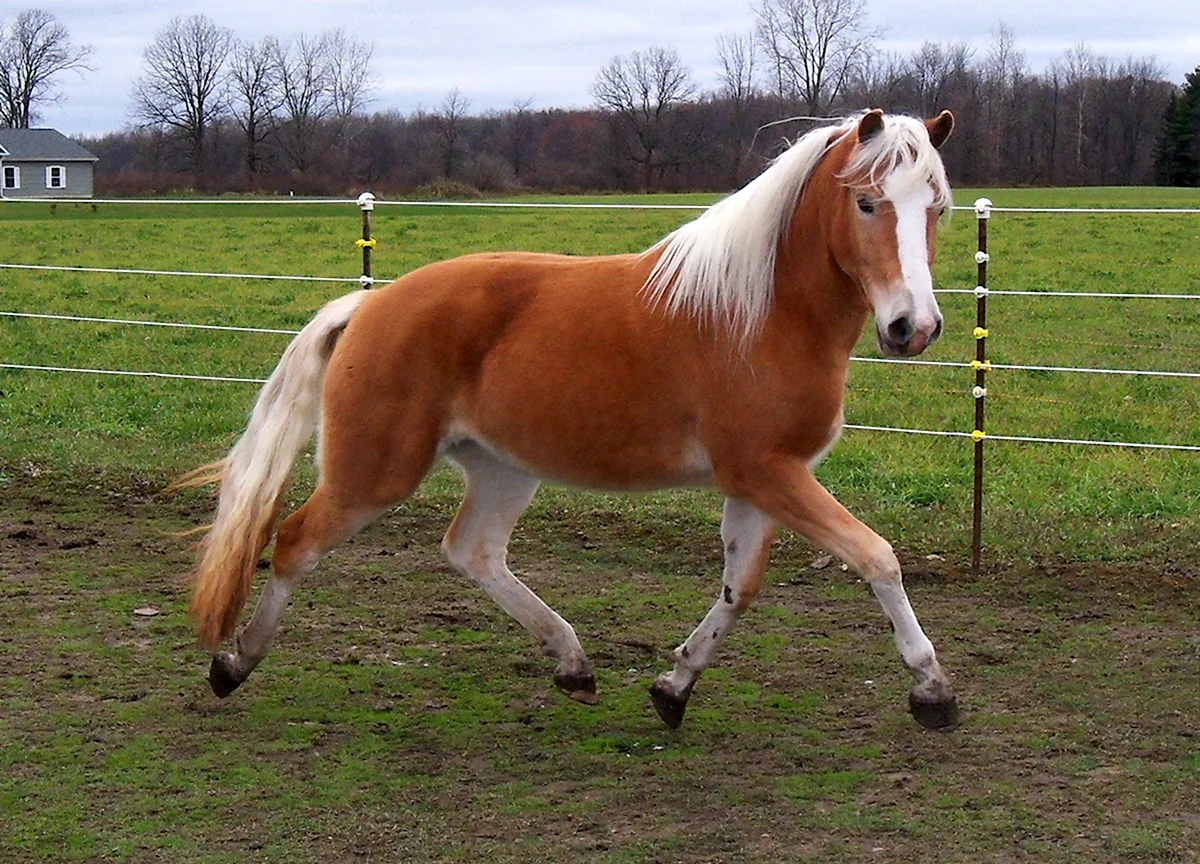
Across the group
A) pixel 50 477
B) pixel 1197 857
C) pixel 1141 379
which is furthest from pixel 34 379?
pixel 1197 857

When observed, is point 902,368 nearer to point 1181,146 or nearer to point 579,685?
point 579,685

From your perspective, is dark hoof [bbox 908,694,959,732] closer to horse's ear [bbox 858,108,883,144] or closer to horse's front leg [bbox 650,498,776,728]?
horse's front leg [bbox 650,498,776,728]

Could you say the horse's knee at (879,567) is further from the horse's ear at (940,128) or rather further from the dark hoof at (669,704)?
the horse's ear at (940,128)

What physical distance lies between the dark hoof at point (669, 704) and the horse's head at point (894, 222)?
50.0 inches

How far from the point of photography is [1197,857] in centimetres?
312

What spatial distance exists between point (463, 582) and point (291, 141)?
58.0 metres

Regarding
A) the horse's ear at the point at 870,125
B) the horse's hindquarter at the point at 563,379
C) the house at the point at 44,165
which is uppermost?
the house at the point at 44,165

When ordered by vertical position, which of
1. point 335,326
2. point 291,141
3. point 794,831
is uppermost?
point 291,141

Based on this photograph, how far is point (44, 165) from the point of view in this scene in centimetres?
5991

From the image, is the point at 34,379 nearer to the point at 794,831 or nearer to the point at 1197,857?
the point at 794,831

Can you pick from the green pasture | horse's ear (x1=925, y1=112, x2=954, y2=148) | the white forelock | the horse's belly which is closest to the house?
the green pasture

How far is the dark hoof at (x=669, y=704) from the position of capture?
405 cm

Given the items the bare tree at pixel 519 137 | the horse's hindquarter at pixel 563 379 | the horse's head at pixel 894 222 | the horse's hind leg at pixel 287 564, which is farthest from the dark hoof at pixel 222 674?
the bare tree at pixel 519 137

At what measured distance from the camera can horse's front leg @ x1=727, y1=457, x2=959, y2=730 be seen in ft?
11.8
